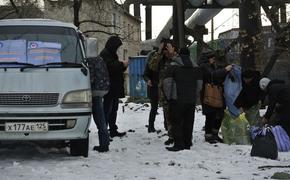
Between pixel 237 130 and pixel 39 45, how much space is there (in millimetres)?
3687

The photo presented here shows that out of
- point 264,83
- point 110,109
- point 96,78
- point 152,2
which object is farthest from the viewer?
point 152,2

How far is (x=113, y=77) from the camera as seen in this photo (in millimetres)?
10023

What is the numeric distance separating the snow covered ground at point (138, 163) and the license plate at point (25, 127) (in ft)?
1.55

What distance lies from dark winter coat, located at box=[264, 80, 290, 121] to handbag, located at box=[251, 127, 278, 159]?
2.29 feet

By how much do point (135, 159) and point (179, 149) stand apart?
1.00 metres

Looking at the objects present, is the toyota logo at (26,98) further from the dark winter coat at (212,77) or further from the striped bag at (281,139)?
the striped bag at (281,139)

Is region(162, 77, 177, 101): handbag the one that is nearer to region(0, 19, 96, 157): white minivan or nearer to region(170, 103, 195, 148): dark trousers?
region(170, 103, 195, 148): dark trousers

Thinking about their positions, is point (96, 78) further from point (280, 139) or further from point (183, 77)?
point (280, 139)

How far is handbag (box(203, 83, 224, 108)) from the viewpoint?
9336 millimetres

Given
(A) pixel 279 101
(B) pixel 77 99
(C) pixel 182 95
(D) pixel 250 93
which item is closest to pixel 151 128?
(D) pixel 250 93

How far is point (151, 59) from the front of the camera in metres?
10.3

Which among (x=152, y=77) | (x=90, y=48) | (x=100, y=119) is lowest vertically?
(x=100, y=119)

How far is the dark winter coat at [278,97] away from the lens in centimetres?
861

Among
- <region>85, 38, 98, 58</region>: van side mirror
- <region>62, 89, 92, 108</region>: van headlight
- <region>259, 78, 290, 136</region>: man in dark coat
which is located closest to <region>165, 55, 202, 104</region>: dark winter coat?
<region>259, 78, 290, 136</region>: man in dark coat
